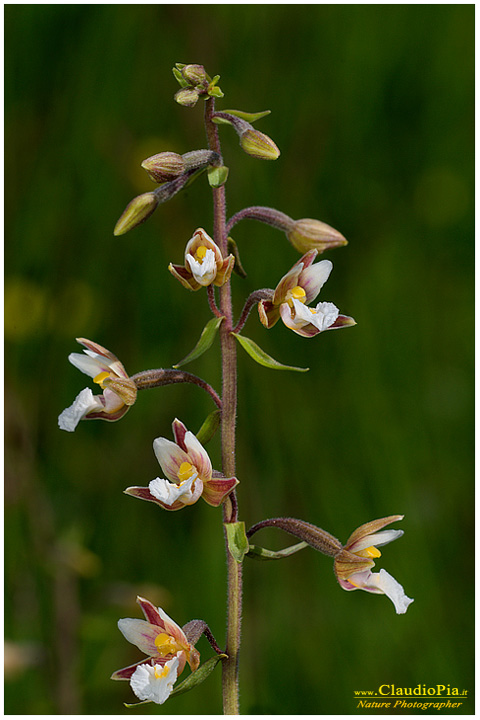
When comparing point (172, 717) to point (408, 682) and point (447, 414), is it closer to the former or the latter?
point (408, 682)

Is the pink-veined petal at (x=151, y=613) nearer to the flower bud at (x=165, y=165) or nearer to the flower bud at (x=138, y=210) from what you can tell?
the flower bud at (x=138, y=210)

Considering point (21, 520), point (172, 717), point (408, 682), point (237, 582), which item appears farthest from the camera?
point (21, 520)

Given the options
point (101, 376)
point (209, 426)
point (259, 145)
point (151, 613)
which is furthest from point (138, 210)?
point (151, 613)

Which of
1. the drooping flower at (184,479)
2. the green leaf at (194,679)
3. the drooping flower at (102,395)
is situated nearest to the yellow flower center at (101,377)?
the drooping flower at (102,395)

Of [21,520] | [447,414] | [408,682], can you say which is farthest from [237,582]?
[447,414]

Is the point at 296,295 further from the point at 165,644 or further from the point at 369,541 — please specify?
the point at 165,644
